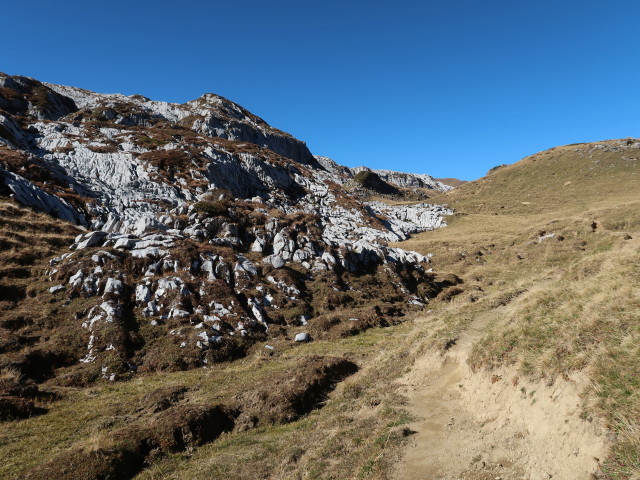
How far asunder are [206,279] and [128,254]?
806 centimetres

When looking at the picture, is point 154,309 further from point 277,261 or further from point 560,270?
point 560,270

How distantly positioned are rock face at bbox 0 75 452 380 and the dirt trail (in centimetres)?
1654

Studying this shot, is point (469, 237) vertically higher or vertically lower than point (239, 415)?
higher

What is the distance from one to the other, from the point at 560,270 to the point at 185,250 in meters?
37.3

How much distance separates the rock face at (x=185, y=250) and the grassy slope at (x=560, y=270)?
10374 millimetres

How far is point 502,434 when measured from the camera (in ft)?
33.6

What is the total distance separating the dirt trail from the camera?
8237mm

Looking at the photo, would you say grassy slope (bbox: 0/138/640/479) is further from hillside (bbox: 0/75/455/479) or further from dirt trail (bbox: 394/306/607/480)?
dirt trail (bbox: 394/306/607/480)

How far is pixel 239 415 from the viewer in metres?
15.8

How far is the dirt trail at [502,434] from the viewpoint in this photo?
8.24m

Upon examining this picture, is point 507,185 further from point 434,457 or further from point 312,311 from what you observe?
point 434,457

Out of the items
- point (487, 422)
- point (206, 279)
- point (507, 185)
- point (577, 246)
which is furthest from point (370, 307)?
point (507, 185)

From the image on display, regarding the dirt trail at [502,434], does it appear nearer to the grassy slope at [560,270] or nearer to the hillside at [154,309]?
the grassy slope at [560,270]

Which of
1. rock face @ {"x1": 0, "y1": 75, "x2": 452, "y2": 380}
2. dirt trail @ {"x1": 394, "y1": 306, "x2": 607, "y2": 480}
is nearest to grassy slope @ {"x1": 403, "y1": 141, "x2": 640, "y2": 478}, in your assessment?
dirt trail @ {"x1": 394, "y1": 306, "x2": 607, "y2": 480}
